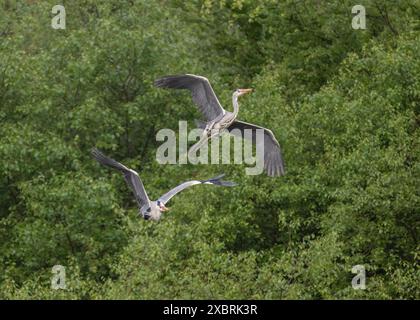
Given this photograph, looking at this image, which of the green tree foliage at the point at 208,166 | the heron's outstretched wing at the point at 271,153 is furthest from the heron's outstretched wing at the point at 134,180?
the heron's outstretched wing at the point at 271,153

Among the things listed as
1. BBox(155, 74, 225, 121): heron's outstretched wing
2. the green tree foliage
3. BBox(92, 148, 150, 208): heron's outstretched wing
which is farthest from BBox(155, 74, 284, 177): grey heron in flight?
the green tree foliage

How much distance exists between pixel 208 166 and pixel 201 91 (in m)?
7.21

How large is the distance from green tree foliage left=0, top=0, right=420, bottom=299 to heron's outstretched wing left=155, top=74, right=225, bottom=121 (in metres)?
2.95

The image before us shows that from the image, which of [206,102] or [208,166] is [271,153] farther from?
[208,166]

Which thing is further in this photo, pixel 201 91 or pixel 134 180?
pixel 201 91

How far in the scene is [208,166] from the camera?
40344 mm

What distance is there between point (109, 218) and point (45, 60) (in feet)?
21.7

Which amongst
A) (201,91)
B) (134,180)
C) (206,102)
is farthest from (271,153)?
(134,180)

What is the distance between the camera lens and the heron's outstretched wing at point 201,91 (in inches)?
1297

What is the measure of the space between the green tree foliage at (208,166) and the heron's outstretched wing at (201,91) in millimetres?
2951

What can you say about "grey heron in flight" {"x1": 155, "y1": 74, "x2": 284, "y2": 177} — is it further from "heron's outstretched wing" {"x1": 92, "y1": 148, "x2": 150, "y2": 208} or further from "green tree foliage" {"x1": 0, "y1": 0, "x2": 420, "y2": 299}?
"green tree foliage" {"x1": 0, "y1": 0, "x2": 420, "y2": 299}

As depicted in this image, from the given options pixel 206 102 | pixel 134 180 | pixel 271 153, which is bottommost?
pixel 271 153

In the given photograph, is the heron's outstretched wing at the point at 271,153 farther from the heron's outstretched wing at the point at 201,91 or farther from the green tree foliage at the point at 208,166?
the green tree foliage at the point at 208,166
